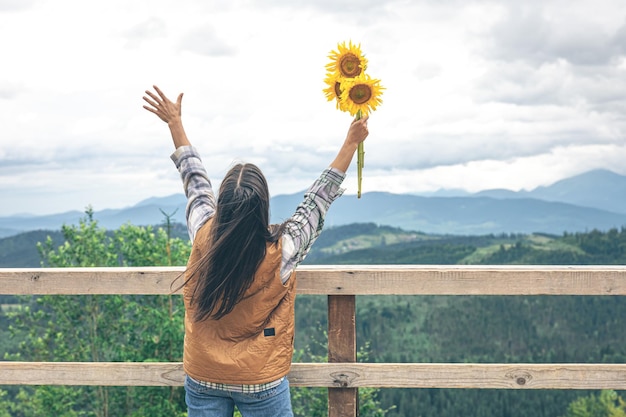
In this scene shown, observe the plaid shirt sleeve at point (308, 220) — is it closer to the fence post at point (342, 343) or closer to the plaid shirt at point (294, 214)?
the plaid shirt at point (294, 214)

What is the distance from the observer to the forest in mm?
11719

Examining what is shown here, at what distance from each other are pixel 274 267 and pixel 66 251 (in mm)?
12141

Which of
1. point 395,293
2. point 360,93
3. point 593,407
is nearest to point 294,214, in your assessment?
point 360,93

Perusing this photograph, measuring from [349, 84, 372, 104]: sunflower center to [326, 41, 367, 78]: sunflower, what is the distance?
0.21 ft

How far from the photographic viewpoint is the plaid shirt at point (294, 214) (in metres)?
2.47

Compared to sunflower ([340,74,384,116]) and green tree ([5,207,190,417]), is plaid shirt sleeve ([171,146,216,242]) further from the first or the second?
green tree ([5,207,190,417])

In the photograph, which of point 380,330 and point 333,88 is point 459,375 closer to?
point 333,88

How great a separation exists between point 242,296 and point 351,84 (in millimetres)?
952

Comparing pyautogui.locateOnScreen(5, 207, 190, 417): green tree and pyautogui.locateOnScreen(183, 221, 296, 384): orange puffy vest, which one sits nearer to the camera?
pyautogui.locateOnScreen(183, 221, 296, 384): orange puffy vest

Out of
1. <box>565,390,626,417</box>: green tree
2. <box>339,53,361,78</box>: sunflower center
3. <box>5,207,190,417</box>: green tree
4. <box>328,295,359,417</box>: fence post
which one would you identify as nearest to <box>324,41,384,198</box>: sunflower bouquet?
<box>339,53,361,78</box>: sunflower center

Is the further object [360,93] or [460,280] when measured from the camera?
[460,280]

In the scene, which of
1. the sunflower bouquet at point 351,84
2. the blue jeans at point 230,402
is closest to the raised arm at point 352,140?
the sunflower bouquet at point 351,84

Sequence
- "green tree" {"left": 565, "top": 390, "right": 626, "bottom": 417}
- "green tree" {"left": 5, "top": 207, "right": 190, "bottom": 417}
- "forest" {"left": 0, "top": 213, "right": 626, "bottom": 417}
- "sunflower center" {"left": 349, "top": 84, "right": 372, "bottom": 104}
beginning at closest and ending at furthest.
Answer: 1. "sunflower center" {"left": 349, "top": 84, "right": 372, "bottom": 104}
2. "forest" {"left": 0, "top": 213, "right": 626, "bottom": 417}
3. "green tree" {"left": 5, "top": 207, "right": 190, "bottom": 417}
4. "green tree" {"left": 565, "top": 390, "right": 626, "bottom": 417}

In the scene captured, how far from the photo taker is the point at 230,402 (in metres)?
2.53
